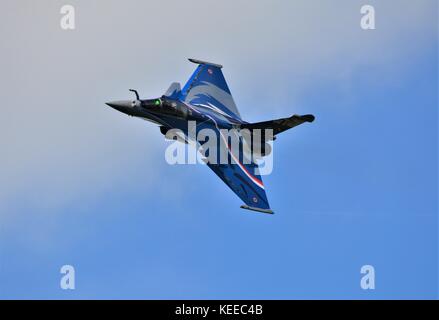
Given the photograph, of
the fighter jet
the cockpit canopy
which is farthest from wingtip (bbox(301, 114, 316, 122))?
the cockpit canopy

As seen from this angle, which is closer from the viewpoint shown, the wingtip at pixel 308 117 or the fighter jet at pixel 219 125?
the wingtip at pixel 308 117

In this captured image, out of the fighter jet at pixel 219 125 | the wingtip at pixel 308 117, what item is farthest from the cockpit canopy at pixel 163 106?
the wingtip at pixel 308 117

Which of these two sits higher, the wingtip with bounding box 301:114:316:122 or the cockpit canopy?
the cockpit canopy

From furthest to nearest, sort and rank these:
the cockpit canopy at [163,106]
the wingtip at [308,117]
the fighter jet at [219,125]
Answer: the cockpit canopy at [163,106] < the fighter jet at [219,125] < the wingtip at [308,117]

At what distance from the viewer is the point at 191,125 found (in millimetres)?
53156

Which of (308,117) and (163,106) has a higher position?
(163,106)

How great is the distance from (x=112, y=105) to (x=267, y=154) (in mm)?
8837

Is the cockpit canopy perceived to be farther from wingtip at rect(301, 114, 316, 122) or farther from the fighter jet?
wingtip at rect(301, 114, 316, 122)

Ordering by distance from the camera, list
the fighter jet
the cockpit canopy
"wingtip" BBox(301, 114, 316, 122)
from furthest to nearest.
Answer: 1. the cockpit canopy
2. the fighter jet
3. "wingtip" BBox(301, 114, 316, 122)

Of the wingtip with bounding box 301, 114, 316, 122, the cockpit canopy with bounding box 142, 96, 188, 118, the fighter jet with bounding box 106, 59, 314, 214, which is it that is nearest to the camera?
the wingtip with bounding box 301, 114, 316, 122

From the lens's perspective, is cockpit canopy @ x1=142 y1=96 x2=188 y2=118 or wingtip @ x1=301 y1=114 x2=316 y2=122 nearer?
wingtip @ x1=301 y1=114 x2=316 y2=122

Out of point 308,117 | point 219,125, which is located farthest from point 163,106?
point 308,117

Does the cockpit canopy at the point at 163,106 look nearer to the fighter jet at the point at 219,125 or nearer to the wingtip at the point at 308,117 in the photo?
the fighter jet at the point at 219,125

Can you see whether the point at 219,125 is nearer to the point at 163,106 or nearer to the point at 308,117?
the point at 163,106
